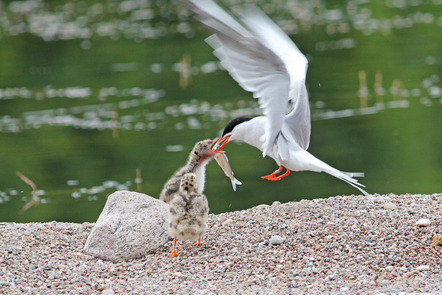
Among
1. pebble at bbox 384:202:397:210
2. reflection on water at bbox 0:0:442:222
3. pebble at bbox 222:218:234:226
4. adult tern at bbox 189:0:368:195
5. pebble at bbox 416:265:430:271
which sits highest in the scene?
adult tern at bbox 189:0:368:195

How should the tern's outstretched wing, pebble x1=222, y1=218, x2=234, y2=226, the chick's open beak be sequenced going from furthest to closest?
the chick's open beak, pebble x1=222, y1=218, x2=234, y2=226, the tern's outstretched wing

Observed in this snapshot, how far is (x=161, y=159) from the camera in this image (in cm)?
1157

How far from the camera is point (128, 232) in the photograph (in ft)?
21.8

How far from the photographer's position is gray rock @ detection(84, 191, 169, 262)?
259 inches

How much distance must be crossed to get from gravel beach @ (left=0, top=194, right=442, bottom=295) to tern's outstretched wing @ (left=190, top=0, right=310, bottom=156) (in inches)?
33.3

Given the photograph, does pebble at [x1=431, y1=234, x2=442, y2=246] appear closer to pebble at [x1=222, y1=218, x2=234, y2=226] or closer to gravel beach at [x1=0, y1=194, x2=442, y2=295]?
gravel beach at [x1=0, y1=194, x2=442, y2=295]

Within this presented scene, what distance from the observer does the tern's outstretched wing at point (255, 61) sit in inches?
243

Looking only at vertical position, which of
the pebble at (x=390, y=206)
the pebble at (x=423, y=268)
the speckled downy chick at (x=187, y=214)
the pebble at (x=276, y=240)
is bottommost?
the pebble at (x=390, y=206)

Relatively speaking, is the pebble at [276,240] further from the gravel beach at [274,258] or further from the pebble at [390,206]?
the pebble at [390,206]

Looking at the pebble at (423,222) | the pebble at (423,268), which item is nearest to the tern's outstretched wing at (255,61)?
the pebble at (423,222)

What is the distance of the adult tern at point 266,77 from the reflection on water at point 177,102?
2.29 meters

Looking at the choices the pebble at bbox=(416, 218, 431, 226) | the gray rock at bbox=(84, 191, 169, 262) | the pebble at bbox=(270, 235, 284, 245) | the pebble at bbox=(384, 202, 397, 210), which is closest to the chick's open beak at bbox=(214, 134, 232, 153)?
the gray rock at bbox=(84, 191, 169, 262)

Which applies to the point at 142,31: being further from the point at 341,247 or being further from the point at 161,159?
the point at 341,247

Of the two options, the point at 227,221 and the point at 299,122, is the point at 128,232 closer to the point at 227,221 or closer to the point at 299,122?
the point at 227,221
